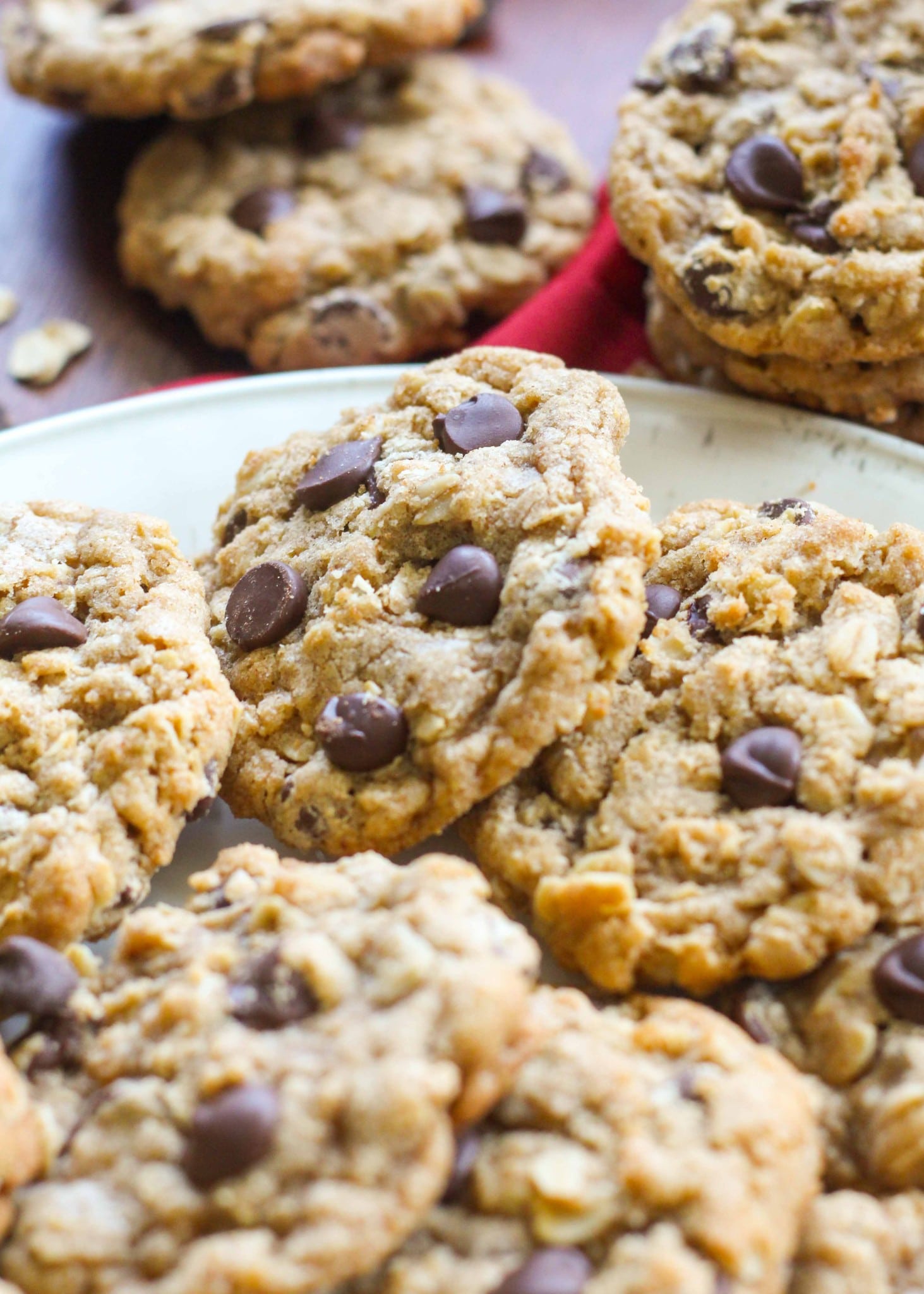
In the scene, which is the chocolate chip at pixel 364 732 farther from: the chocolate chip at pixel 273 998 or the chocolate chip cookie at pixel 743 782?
the chocolate chip at pixel 273 998

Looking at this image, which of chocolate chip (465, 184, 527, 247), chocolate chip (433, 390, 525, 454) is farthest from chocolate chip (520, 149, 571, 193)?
chocolate chip (433, 390, 525, 454)

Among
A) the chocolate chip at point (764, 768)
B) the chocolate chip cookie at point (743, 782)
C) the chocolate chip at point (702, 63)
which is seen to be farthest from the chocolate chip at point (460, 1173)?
the chocolate chip at point (702, 63)

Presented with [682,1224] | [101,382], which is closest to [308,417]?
[101,382]

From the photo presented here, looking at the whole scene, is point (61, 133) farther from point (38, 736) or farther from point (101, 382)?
point (38, 736)

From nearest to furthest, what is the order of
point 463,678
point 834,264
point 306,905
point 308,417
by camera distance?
1. point 306,905
2. point 463,678
3. point 834,264
4. point 308,417

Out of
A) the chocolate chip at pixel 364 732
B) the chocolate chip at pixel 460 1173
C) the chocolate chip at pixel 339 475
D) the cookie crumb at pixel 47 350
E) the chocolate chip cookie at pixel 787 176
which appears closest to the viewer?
the chocolate chip at pixel 460 1173

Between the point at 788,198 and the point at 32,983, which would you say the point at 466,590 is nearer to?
the point at 32,983
